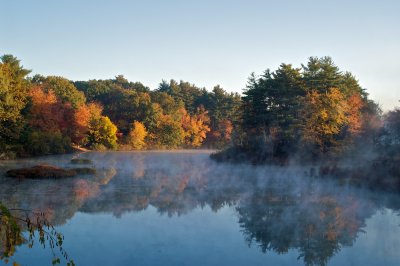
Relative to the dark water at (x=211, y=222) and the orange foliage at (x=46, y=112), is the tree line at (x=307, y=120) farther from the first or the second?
the orange foliage at (x=46, y=112)

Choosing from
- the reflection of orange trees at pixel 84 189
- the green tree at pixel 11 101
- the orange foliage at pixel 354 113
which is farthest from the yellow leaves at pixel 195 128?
the reflection of orange trees at pixel 84 189

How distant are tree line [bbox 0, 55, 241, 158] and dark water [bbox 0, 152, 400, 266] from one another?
2224cm

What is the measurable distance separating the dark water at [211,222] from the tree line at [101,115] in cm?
2224

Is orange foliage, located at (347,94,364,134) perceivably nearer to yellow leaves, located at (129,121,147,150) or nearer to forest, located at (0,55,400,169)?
forest, located at (0,55,400,169)

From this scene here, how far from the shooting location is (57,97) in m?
A: 60.2

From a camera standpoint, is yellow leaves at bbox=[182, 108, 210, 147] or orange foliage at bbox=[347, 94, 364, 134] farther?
yellow leaves at bbox=[182, 108, 210, 147]

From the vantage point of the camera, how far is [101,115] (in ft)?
246

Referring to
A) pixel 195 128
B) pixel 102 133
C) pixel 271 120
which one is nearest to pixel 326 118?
pixel 271 120

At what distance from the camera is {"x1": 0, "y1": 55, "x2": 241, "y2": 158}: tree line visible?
4256 cm

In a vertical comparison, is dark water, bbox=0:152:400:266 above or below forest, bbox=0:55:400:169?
below

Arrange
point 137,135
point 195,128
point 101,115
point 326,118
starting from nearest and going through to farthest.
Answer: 1. point 326,118
2. point 137,135
3. point 101,115
4. point 195,128

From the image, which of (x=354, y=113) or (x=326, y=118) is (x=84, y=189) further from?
(x=354, y=113)

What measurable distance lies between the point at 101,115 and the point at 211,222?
64.3 meters

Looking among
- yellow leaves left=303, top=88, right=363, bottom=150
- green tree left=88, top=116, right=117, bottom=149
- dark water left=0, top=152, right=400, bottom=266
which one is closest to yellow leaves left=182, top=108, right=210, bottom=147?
green tree left=88, top=116, right=117, bottom=149
